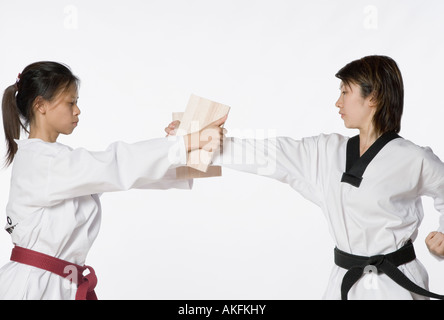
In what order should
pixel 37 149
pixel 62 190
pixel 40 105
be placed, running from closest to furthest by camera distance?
pixel 62 190 → pixel 37 149 → pixel 40 105

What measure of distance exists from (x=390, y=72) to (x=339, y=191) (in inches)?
22.8

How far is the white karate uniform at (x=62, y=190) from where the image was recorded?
250 centimetres

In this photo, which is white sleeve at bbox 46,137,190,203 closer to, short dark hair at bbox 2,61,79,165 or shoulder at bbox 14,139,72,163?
shoulder at bbox 14,139,72,163

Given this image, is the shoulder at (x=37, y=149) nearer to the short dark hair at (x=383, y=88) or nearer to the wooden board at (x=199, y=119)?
the wooden board at (x=199, y=119)

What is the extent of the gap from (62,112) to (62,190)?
41 centimetres

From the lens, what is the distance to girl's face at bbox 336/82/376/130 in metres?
2.71

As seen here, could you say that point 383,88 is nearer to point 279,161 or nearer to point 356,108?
point 356,108

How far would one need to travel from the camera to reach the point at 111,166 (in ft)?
8.20

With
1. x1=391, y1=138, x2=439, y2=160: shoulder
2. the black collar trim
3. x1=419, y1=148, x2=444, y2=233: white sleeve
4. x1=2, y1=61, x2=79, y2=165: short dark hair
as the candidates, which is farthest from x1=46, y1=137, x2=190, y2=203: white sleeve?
x1=419, y1=148, x2=444, y2=233: white sleeve

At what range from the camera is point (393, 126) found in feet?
8.90

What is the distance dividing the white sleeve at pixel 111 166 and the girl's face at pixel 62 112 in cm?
23

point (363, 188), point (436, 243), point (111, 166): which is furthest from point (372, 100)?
point (111, 166)

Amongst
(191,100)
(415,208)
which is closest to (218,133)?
(191,100)
